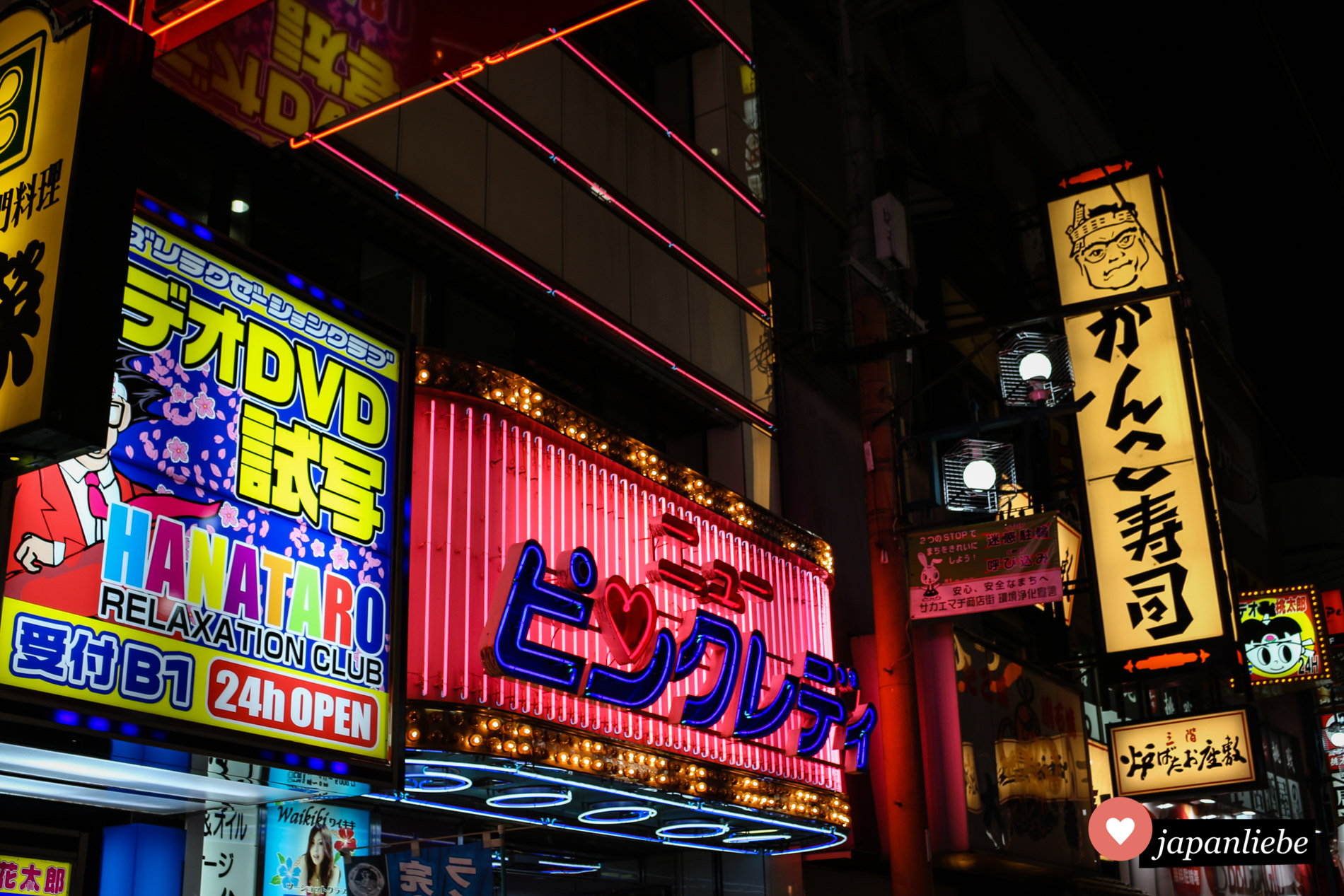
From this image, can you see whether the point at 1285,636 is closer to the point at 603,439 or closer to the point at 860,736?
the point at 860,736

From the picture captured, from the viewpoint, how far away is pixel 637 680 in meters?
10.3

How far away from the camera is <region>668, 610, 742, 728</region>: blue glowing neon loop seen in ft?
35.6

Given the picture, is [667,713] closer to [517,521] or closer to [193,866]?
[517,521]

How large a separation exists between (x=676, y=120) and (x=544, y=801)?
9.93 metres

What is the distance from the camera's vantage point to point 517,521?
32.4ft

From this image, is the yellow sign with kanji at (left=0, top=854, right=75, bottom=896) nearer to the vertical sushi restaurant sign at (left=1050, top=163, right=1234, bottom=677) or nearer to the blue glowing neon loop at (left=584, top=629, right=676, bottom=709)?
the blue glowing neon loop at (left=584, top=629, right=676, bottom=709)

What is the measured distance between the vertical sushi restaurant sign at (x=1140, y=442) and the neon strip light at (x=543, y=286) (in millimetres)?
6205

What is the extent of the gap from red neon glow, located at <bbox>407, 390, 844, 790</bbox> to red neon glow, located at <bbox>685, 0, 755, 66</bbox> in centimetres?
758

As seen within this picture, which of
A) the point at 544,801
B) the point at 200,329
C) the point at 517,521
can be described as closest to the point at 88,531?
the point at 200,329

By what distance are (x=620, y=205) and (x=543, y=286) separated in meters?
2.20

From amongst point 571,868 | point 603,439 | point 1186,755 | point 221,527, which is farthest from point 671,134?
point 1186,755

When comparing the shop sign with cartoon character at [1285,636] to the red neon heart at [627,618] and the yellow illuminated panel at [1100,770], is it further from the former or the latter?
the red neon heart at [627,618]

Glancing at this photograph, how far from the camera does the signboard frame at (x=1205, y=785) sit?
18.6 meters

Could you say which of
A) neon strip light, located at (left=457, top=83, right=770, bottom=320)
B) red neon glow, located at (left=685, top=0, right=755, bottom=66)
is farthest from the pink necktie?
red neon glow, located at (left=685, top=0, right=755, bottom=66)
